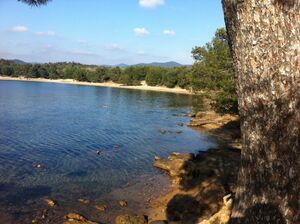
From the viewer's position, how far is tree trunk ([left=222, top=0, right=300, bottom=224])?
11.1 ft

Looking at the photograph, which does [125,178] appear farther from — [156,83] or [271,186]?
[156,83]

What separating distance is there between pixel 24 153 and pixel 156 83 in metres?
114

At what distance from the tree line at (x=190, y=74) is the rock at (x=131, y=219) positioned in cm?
1576

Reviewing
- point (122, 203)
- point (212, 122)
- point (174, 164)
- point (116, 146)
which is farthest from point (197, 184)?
point (212, 122)

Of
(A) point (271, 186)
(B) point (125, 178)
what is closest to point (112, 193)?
(B) point (125, 178)

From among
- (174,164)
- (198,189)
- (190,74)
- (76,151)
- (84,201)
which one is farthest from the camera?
(190,74)

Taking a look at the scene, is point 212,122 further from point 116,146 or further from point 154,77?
point 154,77

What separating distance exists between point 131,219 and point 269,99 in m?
13.5

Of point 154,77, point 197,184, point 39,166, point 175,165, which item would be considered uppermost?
point 154,77

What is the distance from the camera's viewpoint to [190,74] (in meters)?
56.2

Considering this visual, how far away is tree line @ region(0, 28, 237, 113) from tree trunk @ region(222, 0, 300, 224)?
23.9m

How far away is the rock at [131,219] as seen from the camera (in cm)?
1561

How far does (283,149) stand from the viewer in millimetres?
3510

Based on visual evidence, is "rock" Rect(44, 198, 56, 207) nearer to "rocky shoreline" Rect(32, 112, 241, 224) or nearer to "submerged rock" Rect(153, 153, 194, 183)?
"rocky shoreline" Rect(32, 112, 241, 224)
